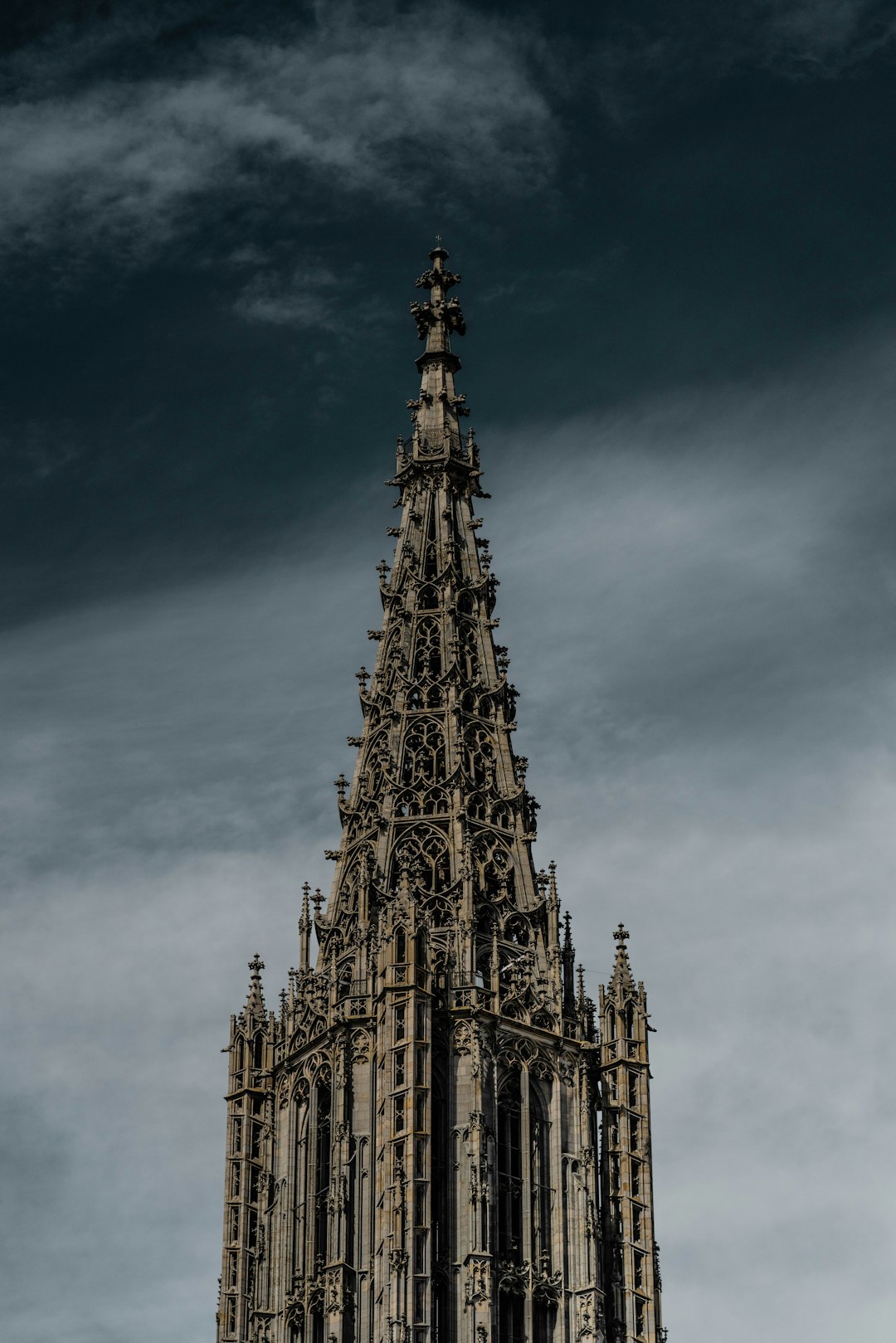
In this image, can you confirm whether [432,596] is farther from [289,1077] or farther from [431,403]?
[289,1077]

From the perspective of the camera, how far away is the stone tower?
74.4 meters

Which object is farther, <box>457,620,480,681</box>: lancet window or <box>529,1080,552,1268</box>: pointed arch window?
<box>457,620,480,681</box>: lancet window

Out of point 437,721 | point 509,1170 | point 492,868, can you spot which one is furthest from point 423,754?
point 509,1170

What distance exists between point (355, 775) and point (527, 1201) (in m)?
17.1

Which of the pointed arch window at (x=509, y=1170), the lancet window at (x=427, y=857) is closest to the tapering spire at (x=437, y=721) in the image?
the lancet window at (x=427, y=857)

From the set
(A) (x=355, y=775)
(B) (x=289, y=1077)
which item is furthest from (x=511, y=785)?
(B) (x=289, y=1077)

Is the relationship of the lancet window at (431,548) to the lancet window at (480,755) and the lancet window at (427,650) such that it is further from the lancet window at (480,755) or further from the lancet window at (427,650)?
the lancet window at (480,755)

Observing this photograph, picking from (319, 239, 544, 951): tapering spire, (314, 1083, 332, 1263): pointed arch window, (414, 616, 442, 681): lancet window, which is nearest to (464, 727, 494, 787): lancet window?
(319, 239, 544, 951): tapering spire

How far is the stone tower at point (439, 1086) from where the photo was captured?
244 feet

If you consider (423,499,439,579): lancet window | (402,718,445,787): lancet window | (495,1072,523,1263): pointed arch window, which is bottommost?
(495,1072,523,1263): pointed arch window

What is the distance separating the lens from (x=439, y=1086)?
76.9m

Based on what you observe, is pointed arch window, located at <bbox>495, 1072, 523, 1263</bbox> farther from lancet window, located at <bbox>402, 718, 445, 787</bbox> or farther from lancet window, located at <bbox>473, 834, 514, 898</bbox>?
lancet window, located at <bbox>402, 718, 445, 787</bbox>

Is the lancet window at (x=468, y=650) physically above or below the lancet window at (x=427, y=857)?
above

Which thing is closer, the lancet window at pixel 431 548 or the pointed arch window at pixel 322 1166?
the pointed arch window at pixel 322 1166
